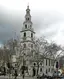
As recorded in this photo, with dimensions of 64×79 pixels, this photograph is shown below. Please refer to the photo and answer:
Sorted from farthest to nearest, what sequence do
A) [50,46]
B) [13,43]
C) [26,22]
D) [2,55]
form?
1. [26,22]
2. [2,55]
3. [50,46]
4. [13,43]

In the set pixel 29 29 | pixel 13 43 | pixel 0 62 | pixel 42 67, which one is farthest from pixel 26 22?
pixel 13 43

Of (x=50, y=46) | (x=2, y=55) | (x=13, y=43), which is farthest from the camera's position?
(x=2, y=55)

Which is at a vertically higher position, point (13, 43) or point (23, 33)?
point (23, 33)

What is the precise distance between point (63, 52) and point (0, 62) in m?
22.7

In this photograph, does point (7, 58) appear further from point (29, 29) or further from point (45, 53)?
point (29, 29)

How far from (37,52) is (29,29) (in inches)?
1532

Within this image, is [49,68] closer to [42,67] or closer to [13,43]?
[42,67]

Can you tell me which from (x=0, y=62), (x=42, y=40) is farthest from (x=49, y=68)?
(x=42, y=40)

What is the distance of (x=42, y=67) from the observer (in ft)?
323

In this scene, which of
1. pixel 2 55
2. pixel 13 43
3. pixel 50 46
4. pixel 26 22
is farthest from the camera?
pixel 26 22

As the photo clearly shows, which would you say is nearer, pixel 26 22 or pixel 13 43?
pixel 13 43

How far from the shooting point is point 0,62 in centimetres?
7625

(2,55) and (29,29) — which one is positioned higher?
(29,29)

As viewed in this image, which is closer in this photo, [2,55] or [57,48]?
[57,48]
